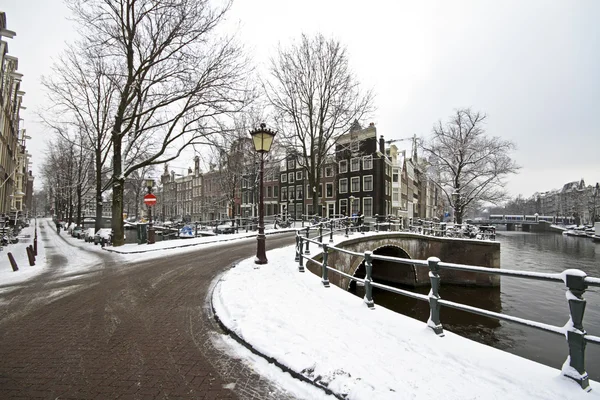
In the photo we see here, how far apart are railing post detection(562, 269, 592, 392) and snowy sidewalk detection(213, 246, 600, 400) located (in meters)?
0.11

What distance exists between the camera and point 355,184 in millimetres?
41188

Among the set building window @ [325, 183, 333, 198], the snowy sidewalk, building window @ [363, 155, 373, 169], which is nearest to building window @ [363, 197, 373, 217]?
building window @ [363, 155, 373, 169]

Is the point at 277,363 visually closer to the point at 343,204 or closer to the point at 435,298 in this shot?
the point at 435,298

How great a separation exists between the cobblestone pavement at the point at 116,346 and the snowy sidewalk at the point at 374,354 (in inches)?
21.1

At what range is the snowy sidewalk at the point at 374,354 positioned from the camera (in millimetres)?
3072

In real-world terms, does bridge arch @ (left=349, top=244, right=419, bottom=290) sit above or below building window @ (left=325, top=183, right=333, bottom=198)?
below

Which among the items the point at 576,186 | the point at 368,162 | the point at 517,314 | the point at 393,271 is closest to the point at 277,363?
the point at 517,314

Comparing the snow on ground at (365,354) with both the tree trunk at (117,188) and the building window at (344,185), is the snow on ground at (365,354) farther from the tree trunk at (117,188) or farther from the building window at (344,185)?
the building window at (344,185)

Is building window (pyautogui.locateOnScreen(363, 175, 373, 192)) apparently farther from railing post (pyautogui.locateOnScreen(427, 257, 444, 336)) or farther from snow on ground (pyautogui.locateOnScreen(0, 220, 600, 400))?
railing post (pyautogui.locateOnScreen(427, 257, 444, 336))

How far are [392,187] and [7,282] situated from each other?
4180 cm

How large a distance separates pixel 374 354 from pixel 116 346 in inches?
139

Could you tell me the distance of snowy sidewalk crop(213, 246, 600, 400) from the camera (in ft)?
10.1

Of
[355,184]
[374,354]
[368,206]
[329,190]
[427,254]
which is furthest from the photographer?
[329,190]

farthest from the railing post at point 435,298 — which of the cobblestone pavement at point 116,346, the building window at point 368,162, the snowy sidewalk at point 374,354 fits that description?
the building window at point 368,162
